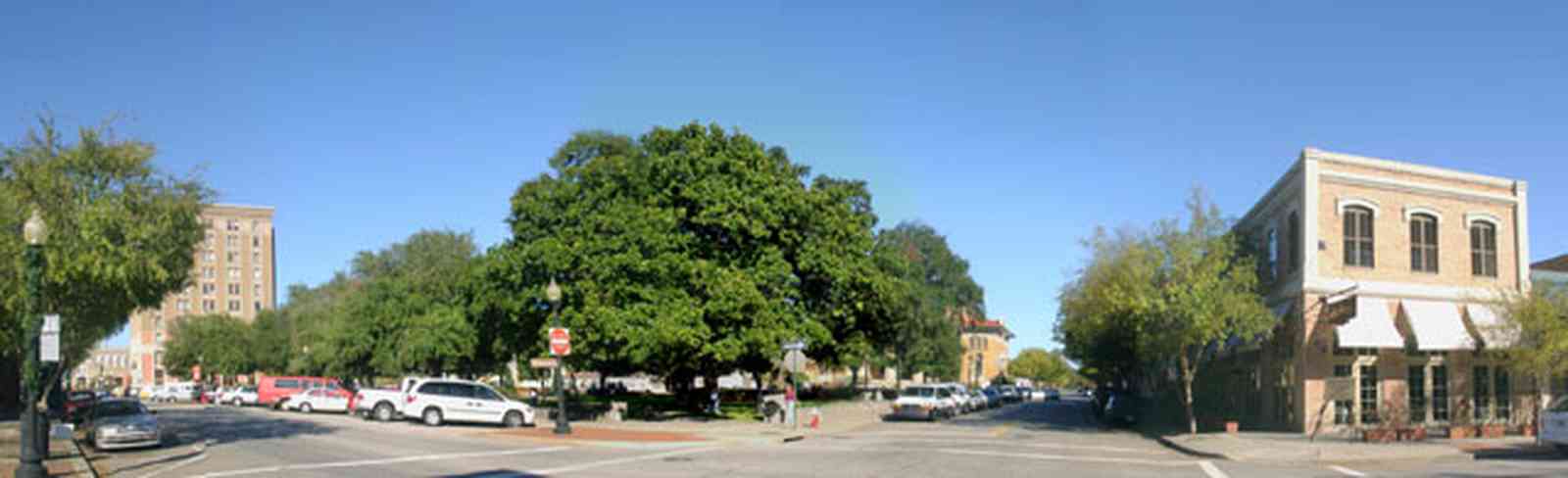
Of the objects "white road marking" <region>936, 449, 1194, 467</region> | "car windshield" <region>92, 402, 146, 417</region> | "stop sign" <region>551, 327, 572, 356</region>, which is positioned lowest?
"white road marking" <region>936, 449, 1194, 467</region>

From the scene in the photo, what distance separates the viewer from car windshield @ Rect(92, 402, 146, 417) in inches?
1055

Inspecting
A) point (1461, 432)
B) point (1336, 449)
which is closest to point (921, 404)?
point (1461, 432)

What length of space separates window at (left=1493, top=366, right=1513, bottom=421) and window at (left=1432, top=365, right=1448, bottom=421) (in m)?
1.76

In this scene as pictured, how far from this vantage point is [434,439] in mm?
29047

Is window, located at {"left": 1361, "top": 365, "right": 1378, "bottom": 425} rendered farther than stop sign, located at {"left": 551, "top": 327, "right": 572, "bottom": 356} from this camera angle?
Yes

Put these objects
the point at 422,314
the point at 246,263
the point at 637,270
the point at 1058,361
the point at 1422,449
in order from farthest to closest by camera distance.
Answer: the point at 1058,361 → the point at 246,263 → the point at 422,314 → the point at 637,270 → the point at 1422,449

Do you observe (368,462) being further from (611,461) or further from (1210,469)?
(1210,469)

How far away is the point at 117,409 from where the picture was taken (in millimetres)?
26906

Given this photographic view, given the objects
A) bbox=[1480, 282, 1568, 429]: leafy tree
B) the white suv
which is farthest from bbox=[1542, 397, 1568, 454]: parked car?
the white suv

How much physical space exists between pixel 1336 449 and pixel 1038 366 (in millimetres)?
158278

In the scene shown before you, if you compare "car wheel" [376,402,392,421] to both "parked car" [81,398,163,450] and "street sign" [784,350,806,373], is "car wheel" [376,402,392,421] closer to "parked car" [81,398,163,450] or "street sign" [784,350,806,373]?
"parked car" [81,398,163,450]

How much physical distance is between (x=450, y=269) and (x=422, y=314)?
3104 millimetres

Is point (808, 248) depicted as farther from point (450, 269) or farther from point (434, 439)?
point (450, 269)

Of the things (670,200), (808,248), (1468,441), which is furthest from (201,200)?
(1468,441)
